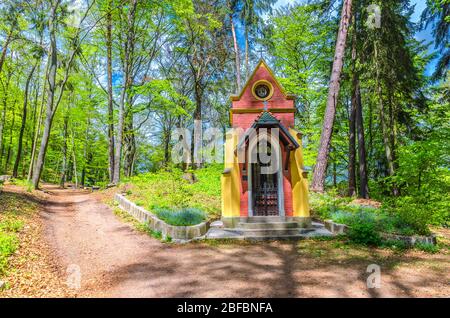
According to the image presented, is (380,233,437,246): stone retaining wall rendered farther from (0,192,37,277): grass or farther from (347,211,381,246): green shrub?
(0,192,37,277): grass

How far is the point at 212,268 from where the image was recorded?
625 centimetres

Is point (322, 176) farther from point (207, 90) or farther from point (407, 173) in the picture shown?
point (207, 90)

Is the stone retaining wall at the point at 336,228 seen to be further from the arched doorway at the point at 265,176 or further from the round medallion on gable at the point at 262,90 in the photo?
the round medallion on gable at the point at 262,90

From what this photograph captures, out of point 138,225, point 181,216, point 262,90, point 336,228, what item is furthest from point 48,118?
point 336,228

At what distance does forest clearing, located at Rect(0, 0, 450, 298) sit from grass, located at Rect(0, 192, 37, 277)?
55 mm

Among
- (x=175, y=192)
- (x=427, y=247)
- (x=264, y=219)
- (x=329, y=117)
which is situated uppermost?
(x=329, y=117)

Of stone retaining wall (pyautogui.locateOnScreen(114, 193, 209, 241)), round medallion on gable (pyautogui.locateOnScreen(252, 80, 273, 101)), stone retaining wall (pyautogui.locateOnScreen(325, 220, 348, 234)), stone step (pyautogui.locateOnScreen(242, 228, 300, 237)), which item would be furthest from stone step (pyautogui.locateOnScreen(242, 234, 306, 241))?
round medallion on gable (pyautogui.locateOnScreen(252, 80, 273, 101))

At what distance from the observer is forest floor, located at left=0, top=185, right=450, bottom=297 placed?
496cm

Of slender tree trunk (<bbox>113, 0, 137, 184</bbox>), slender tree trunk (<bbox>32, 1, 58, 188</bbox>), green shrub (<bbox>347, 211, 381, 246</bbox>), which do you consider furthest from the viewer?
slender tree trunk (<bbox>113, 0, 137, 184</bbox>)

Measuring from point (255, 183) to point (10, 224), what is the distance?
7808 mm

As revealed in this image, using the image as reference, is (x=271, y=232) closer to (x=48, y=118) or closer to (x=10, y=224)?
(x=10, y=224)

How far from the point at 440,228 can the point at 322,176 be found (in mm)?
5183

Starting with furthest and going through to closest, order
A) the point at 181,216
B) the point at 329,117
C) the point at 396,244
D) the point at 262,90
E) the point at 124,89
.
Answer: the point at 124,89, the point at 329,117, the point at 262,90, the point at 181,216, the point at 396,244
